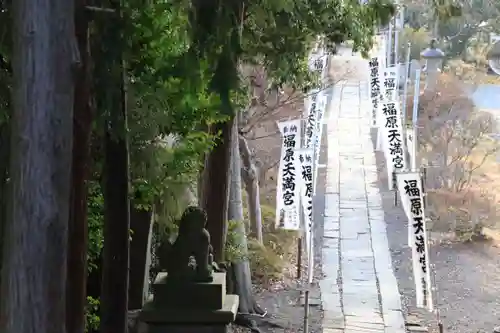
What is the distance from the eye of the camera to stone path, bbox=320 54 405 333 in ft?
33.9

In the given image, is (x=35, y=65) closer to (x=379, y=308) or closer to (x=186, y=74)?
(x=186, y=74)

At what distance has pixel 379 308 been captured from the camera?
10609 mm

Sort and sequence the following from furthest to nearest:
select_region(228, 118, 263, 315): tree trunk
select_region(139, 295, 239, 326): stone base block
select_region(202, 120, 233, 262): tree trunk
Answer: select_region(228, 118, 263, 315): tree trunk → select_region(202, 120, 233, 262): tree trunk → select_region(139, 295, 239, 326): stone base block

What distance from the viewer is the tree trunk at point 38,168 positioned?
2.95 m

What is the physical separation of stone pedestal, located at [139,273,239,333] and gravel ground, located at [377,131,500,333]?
5925mm

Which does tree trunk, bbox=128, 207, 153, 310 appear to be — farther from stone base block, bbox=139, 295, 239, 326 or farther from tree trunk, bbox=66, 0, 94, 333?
tree trunk, bbox=66, 0, 94, 333

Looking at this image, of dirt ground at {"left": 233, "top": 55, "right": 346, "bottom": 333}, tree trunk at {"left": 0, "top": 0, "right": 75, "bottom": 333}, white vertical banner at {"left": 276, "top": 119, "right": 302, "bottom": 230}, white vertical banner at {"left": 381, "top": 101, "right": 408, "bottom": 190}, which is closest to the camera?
tree trunk at {"left": 0, "top": 0, "right": 75, "bottom": 333}

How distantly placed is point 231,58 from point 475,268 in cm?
1042

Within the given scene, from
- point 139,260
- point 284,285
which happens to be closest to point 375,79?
point 284,285

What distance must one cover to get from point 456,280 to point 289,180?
4.01m

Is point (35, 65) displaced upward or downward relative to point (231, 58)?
A: downward

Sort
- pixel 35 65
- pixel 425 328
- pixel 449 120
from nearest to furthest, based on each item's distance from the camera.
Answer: pixel 35 65 → pixel 425 328 → pixel 449 120

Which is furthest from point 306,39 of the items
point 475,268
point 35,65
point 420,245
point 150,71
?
point 475,268

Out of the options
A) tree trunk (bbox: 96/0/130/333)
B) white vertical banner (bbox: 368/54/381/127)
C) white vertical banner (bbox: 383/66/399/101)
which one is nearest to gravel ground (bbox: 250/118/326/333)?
white vertical banner (bbox: 368/54/381/127)
